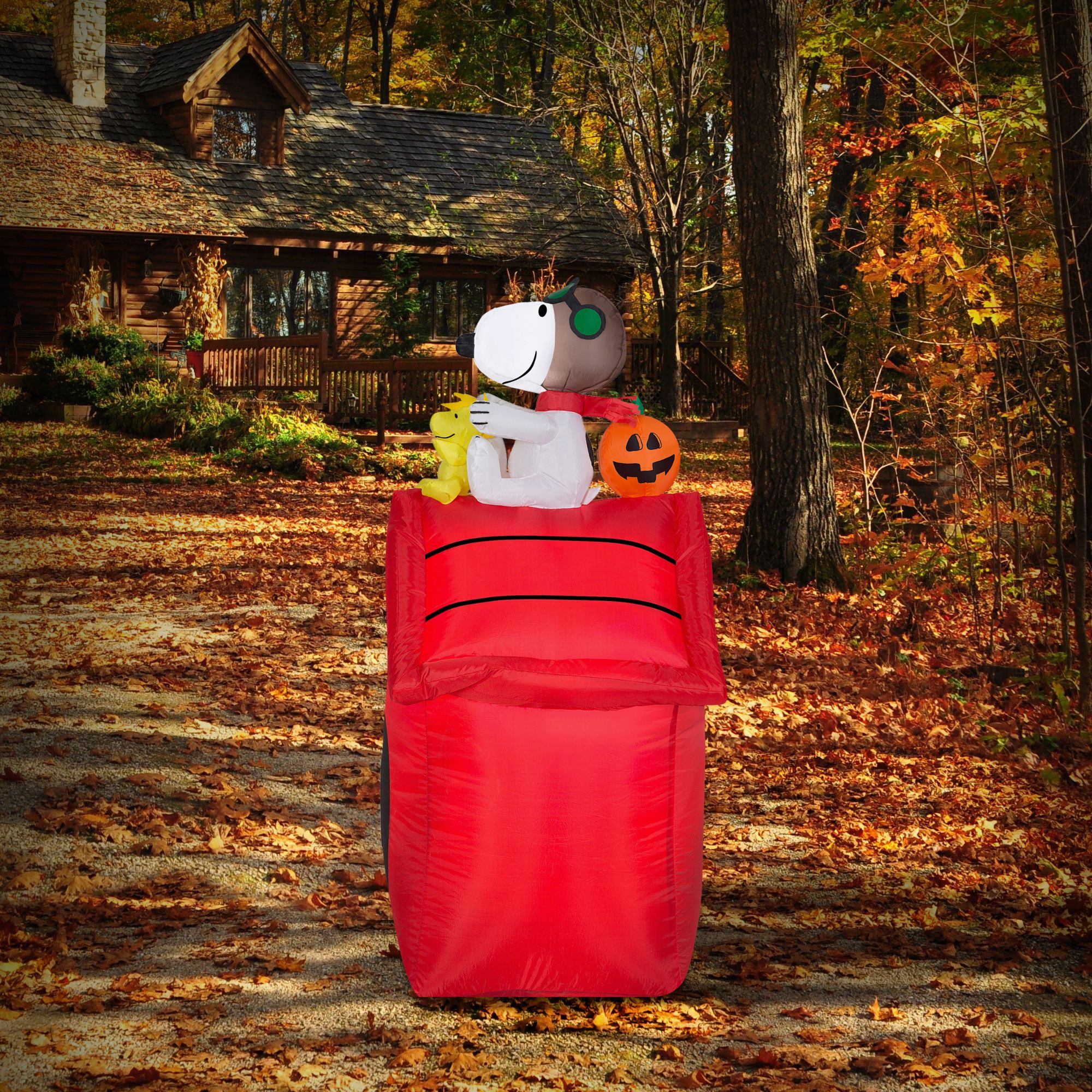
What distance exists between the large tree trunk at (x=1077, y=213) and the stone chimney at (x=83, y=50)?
22443 millimetres

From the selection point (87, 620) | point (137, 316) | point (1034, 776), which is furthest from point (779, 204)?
point (137, 316)

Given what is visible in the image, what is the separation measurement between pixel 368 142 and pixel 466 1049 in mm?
27611

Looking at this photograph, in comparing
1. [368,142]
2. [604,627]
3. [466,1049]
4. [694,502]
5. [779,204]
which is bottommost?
[466,1049]

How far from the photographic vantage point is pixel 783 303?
31.6ft

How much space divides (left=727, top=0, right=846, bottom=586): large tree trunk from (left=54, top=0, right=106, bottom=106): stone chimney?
2038 centimetres

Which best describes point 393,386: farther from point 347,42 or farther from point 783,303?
point 347,42

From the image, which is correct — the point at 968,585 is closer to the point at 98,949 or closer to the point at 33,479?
the point at 98,949

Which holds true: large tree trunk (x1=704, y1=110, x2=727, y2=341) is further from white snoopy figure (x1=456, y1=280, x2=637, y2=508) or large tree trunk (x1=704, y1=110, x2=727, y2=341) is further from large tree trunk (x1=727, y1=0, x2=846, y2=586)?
white snoopy figure (x1=456, y1=280, x2=637, y2=508)

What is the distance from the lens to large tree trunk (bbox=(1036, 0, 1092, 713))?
6512 millimetres

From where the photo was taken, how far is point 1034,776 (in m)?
6.37

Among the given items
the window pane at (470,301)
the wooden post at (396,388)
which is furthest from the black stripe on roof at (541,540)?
the window pane at (470,301)

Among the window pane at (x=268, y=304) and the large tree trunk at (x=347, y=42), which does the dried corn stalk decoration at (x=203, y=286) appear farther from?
the large tree trunk at (x=347, y=42)

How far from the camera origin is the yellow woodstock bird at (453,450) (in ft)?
12.3

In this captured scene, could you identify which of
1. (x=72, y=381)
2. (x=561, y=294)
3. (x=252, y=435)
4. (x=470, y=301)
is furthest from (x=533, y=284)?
(x=561, y=294)
